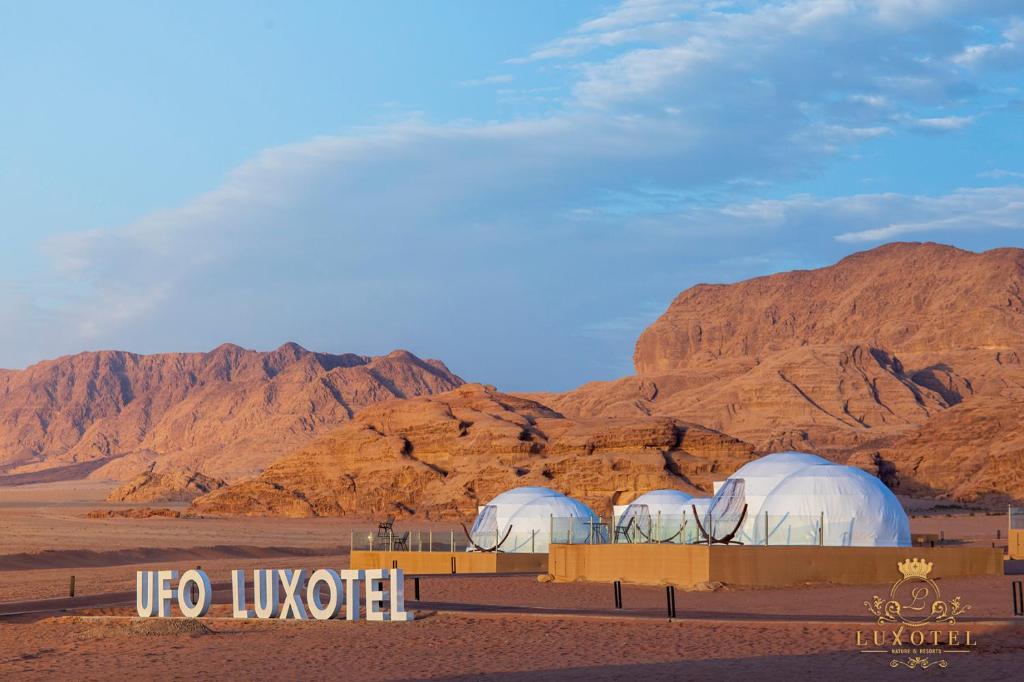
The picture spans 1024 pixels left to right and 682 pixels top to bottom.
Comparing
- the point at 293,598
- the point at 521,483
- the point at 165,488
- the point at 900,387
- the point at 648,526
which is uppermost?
the point at 900,387

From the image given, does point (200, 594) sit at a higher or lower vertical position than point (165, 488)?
lower

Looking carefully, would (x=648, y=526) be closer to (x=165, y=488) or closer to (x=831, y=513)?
(x=831, y=513)

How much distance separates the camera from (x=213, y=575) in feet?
113

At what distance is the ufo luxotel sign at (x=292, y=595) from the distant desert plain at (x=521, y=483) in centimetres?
43

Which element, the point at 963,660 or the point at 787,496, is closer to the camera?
the point at 963,660

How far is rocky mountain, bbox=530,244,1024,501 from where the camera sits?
86125 millimetres

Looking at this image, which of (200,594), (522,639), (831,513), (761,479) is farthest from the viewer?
(761,479)

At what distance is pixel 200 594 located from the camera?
22.0 metres

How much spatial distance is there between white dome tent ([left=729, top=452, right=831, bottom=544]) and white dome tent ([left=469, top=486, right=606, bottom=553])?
4.80 m

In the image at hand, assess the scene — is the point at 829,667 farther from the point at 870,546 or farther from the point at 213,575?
the point at 213,575

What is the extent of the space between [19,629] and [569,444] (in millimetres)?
47293

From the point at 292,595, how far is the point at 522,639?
4.21 m

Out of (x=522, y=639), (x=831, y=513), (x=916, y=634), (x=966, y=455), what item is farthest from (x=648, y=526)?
(x=966, y=455)

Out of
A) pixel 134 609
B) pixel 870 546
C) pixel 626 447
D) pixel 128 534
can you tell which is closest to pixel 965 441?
pixel 626 447
